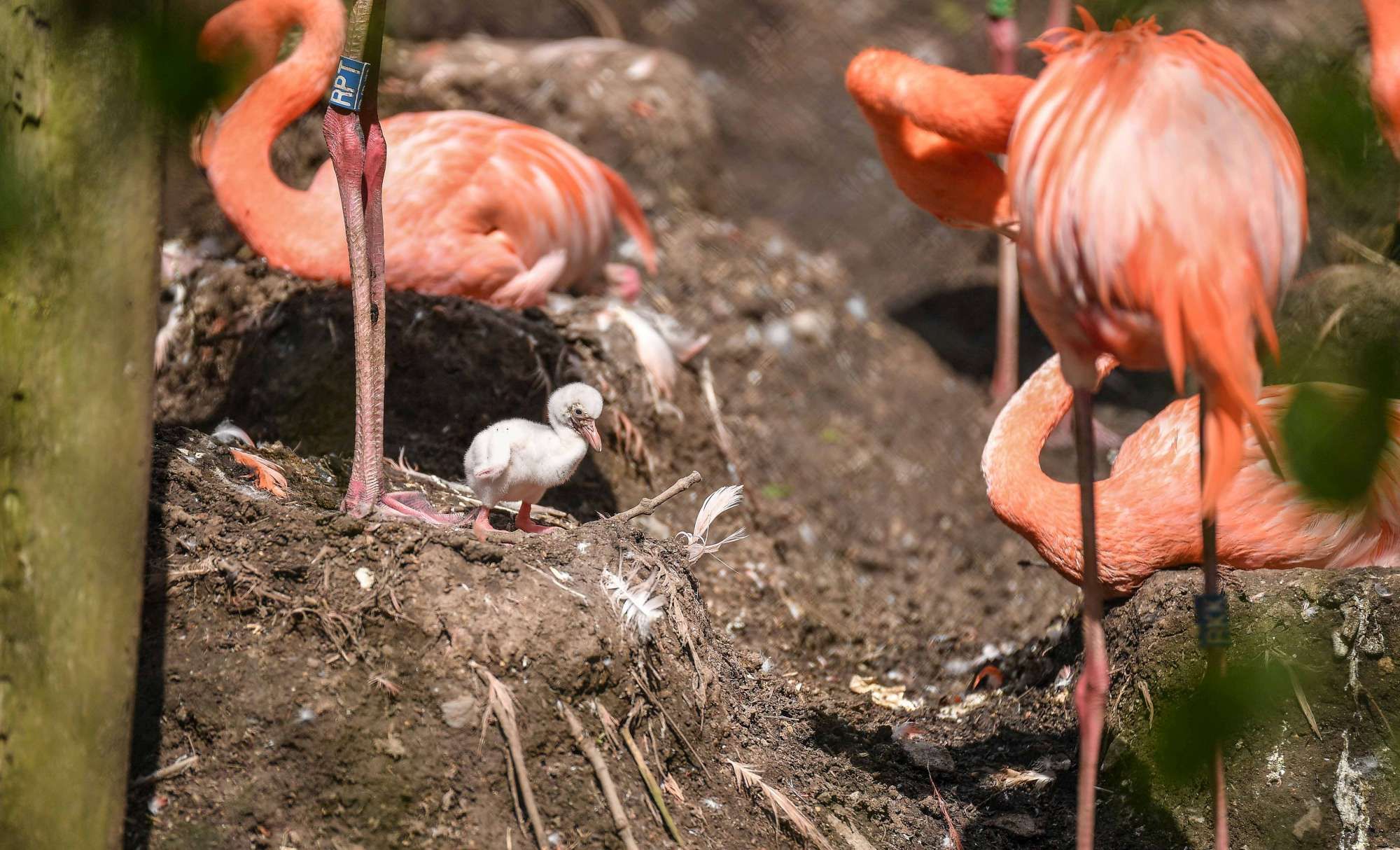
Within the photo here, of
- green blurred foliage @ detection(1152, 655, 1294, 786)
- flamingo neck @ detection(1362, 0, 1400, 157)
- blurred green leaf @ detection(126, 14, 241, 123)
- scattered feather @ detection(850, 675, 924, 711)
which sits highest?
blurred green leaf @ detection(126, 14, 241, 123)

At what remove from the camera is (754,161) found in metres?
6.41

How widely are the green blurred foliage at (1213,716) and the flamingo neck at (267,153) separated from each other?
3.08m

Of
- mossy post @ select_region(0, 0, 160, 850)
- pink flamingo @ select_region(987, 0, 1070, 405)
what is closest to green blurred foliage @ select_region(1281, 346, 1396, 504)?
mossy post @ select_region(0, 0, 160, 850)

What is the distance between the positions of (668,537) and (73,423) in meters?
2.01

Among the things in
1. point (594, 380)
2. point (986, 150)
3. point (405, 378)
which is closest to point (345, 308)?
point (405, 378)

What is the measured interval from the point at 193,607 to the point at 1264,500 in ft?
7.03

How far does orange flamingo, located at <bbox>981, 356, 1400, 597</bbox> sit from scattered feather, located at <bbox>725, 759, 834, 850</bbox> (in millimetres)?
870

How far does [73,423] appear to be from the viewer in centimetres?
161

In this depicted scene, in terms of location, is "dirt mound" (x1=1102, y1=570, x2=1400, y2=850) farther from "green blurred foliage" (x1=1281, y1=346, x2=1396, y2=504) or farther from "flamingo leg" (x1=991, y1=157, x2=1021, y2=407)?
"flamingo leg" (x1=991, y1=157, x2=1021, y2=407)

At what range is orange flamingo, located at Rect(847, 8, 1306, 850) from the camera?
1.71 meters

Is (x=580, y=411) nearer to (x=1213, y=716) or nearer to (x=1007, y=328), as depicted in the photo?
(x=1213, y=716)

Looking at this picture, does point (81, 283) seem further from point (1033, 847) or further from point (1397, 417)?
point (1033, 847)

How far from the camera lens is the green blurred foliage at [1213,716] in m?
0.80

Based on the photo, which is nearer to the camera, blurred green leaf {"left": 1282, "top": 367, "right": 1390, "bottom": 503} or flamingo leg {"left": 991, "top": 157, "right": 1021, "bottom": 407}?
blurred green leaf {"left": 1282, "top": 367, "right": 1390, "bottom": 503}
